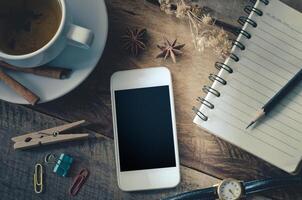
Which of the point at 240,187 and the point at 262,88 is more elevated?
the point at 262,88

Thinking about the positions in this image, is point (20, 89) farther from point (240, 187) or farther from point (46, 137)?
point (240, 187)

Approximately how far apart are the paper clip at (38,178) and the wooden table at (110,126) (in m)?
0.01

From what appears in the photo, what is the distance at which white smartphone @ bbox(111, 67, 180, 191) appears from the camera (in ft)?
3.78

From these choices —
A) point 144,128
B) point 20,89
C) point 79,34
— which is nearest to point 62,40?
point 79,34

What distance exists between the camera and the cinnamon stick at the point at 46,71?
108 centimetres

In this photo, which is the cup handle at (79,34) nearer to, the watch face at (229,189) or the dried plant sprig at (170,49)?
the dried plant sprig at (170,49)

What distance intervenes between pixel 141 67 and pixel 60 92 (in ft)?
0.63

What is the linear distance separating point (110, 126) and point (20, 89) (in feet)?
0.69

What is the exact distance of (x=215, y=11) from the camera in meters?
1.16

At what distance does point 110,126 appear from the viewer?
1.17 m

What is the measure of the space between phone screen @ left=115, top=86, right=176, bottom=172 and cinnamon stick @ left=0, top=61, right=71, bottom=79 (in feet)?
0.45

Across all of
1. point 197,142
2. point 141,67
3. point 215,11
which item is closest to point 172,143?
point 197,142

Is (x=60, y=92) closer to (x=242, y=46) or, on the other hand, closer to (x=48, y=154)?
(x=48, y=154)

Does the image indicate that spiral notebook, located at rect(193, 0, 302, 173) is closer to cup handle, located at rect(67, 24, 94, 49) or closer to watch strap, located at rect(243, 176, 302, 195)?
watch strap, located at rect(243, 176, 302, 195)
